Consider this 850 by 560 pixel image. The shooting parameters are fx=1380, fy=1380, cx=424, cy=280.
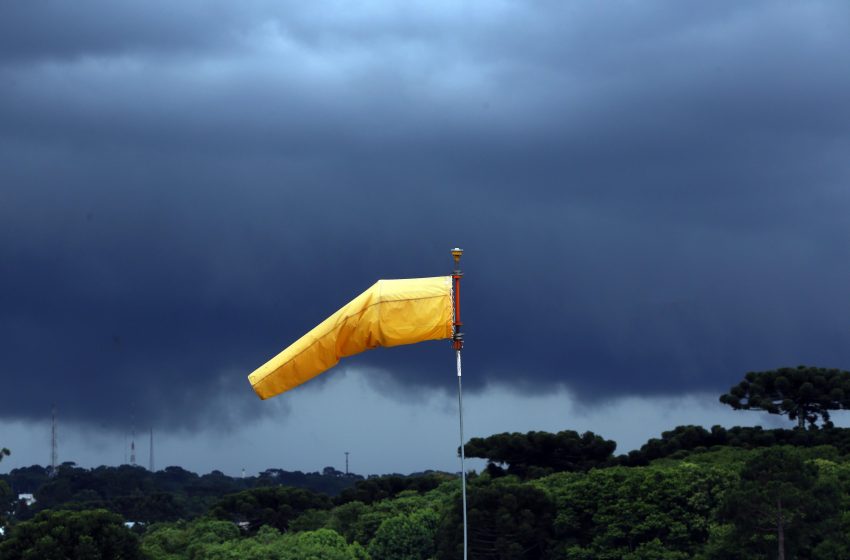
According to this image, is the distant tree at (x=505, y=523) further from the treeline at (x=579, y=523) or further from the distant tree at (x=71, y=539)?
the distant tree at (x=71, y=539)

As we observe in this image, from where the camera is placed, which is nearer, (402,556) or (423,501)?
(402,556)

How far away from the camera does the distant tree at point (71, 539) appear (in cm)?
6812

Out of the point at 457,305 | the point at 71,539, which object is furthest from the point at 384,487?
the point at 457,305

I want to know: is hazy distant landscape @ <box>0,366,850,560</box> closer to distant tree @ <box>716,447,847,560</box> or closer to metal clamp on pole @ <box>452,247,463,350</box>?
distant tree @ <box>716,447,847,560</box>

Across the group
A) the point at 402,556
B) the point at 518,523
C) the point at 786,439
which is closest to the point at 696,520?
the point at 518,523

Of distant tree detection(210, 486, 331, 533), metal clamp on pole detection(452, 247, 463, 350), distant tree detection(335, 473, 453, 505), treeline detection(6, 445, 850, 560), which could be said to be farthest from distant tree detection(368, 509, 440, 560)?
metal clamp on pole detection(452, 247, 463, 350)

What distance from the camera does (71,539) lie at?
226 feet

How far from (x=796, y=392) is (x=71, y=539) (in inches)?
2622

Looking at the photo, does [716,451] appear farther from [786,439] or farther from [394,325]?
[394,325]

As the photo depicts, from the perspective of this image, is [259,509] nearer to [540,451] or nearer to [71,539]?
[540,451]

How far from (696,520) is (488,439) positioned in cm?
3819

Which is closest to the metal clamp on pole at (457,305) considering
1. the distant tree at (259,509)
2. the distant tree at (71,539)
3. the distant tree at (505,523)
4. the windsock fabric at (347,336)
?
the windsock fabric at (347,336)

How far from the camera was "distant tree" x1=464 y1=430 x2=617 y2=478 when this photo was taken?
363 ft

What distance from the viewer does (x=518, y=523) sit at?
271 ft
